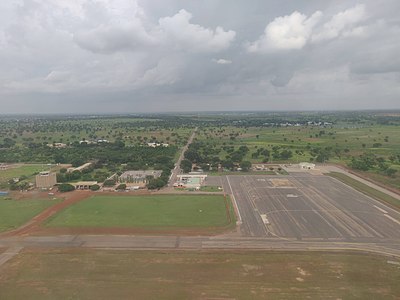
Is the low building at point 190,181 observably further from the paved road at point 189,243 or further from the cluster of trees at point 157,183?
the paved road at point 189,243

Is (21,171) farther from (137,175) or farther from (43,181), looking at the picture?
(137,175)

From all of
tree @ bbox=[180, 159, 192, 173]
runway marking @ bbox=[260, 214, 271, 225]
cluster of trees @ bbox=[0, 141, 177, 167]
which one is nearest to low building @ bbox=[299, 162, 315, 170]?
tree @ bbox=[180, 159, 192, 173]

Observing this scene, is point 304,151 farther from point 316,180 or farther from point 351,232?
point 351,232

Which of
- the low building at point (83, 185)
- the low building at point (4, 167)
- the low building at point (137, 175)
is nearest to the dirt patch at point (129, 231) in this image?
the low building at point (83, 185)

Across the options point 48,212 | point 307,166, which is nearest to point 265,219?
point 48,212

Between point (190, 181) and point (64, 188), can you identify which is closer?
point (64, 188)

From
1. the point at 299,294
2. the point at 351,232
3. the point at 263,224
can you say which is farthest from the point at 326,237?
the point at 299,294

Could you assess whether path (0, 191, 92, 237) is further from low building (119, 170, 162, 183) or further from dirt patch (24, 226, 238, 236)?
low building (119, 170, 162, 183)
